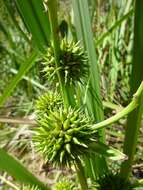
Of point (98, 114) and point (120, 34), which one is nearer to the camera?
point (98, 114)

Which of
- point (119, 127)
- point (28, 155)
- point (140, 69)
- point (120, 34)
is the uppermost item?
point (120, 34)

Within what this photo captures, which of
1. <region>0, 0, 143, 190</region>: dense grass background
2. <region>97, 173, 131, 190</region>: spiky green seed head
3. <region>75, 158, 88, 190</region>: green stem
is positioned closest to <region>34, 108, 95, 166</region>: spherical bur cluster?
<region>75, 158, 88, 190</region>: green stem

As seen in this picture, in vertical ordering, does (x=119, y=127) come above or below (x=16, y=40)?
below

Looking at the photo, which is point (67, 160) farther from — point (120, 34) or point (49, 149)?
point (120, 34)

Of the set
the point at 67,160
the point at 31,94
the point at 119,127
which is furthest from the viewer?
the point at 31,94

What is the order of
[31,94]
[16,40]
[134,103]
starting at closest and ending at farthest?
[134,103] → [31,94] → [16,40]

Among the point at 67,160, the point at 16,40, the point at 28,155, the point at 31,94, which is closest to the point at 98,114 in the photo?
the point at 67,160

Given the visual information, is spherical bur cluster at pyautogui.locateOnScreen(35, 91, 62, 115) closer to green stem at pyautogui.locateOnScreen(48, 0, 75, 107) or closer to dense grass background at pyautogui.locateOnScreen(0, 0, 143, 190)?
green stem at pyautogui.locateOnScreen(48, 0, 75, 107)

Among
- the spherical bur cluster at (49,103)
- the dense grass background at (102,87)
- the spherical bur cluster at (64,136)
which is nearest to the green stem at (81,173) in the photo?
the spherical bur cluster at (64,136)
